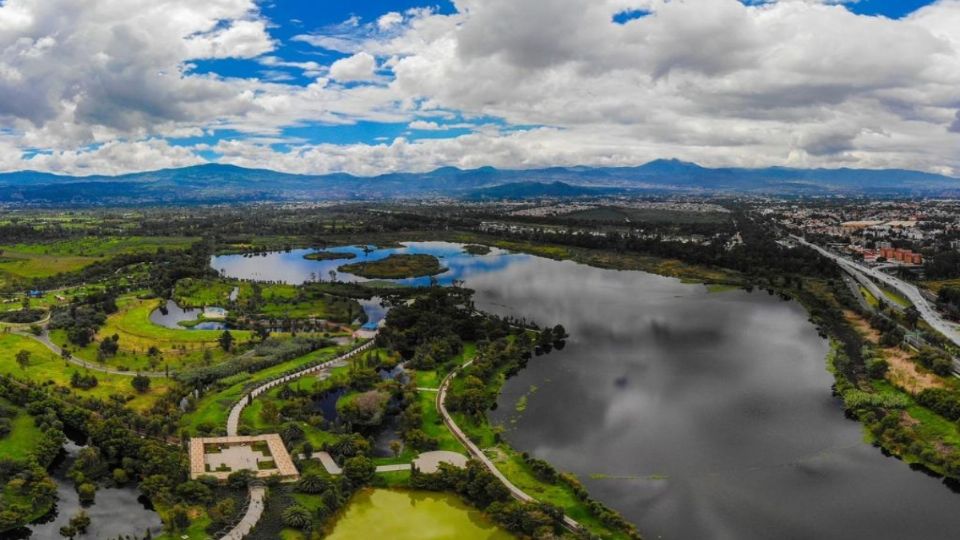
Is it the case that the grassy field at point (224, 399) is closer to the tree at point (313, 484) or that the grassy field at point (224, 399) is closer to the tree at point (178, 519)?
the tree at point (313, 484)

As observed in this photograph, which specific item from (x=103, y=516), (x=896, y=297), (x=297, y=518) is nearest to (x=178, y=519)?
(x=103, y=516)

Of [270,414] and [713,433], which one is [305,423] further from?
[713,433]

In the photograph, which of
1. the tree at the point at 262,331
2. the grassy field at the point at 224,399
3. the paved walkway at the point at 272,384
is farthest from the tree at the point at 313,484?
the tree at the point at 262,331

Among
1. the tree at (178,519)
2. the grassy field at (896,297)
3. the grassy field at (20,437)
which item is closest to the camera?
the tree at (178,519)

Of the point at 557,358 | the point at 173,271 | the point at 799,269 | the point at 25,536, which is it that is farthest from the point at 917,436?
the point at 173,271

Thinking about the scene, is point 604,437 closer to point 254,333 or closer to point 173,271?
point 254,333

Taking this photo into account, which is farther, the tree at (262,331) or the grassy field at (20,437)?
the tree at (262,331)

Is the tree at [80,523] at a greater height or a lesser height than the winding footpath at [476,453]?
lesser

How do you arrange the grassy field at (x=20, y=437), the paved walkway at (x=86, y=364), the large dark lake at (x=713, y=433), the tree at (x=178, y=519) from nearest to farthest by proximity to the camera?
the tree at (x=178, y=519), the large dark lake at (x=713, y=433), the grassy field at (x=20, y=437), the paved walkway at (x=86, y=364)
